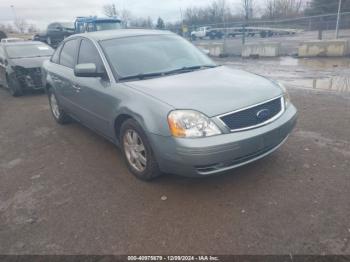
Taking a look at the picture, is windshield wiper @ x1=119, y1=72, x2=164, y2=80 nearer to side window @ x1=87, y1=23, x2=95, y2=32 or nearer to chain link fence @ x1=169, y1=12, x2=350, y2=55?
side window @ x1=87, y1=23, x2=95, y2=32

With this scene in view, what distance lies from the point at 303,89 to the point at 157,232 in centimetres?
652

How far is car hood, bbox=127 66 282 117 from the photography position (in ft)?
9.97

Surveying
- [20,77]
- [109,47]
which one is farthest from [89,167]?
[20,77]

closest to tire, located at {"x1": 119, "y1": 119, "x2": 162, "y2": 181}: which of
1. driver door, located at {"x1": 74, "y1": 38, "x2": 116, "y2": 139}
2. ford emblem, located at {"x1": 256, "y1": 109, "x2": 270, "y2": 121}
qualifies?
driver door, located at {"x1": 74, "y1": 38, "x2": 116, "y2": 139}

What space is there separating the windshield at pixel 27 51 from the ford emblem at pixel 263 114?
325 inches

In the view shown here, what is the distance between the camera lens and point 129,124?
345cm

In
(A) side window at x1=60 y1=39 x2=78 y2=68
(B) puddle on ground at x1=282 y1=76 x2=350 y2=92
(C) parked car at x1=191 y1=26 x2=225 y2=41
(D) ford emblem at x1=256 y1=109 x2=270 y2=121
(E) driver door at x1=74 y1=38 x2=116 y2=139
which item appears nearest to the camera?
(D) ford emblem at x1=256 y1=109 x2=270 y2=121

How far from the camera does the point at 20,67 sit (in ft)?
28.1

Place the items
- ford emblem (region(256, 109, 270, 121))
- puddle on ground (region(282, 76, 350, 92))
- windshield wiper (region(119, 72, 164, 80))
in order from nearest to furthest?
ford emblem (region(256, 109, 270, 121)), windshield wiper (region(119, 72, 164, 80)), puddle on ground (region(282, 76, 350, 92))

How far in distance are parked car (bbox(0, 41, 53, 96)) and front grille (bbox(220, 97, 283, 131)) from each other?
7308 millimetres

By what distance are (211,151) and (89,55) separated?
2512mm

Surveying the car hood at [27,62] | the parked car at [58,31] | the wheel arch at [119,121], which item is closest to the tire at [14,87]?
the car hood at [27,62]

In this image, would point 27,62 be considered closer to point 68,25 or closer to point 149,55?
point 149,55

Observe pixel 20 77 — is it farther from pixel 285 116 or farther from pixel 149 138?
pixel 285 116
